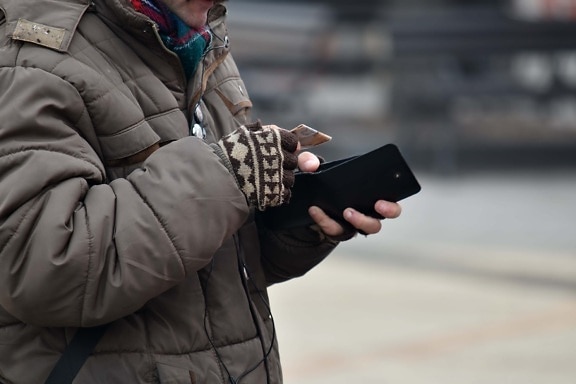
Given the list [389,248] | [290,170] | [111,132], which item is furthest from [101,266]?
[389,248]

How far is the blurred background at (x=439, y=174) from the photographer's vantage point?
19.8 ft

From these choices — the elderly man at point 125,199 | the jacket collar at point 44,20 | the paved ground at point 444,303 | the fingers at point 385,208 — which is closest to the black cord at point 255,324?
the elderly man at point 125,199

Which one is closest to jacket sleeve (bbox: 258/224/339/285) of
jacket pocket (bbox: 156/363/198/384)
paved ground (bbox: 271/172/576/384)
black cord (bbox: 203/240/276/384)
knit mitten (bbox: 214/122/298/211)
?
black cord (bbox: 203/240/276/384)

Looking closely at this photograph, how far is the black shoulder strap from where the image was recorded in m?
2.01

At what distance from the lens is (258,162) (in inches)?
81.1

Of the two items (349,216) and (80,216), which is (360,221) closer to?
(349,216)

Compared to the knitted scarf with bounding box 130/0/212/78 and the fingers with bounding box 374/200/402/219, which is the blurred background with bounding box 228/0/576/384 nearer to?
the fingers with bounding box 374/200/402/219

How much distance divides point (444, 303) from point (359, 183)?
4792mm

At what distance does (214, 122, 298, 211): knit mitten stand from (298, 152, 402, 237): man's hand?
176mm

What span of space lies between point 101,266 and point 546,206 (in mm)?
8705

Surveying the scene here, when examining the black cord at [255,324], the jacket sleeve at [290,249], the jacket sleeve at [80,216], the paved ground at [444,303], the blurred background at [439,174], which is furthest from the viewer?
the blurred background at [439,174]

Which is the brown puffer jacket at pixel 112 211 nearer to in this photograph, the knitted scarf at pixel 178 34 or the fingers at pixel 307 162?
the knitted scarf at pixel 178 34

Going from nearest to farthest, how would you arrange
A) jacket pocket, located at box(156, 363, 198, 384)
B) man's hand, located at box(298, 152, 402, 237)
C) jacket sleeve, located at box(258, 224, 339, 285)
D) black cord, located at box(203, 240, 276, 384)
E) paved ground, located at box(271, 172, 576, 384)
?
jacket pocket, located at box(156, 363, 198, 384), black cord, located at box(203, 240, 276, 384), man's hand, located at box(298, 152, 402, 237), jacket sleeve, located at box(258, 224, 339, 285), paved ground, located at box(271, 172, 576, 384)

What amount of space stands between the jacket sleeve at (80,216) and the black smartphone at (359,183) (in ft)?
0.89
